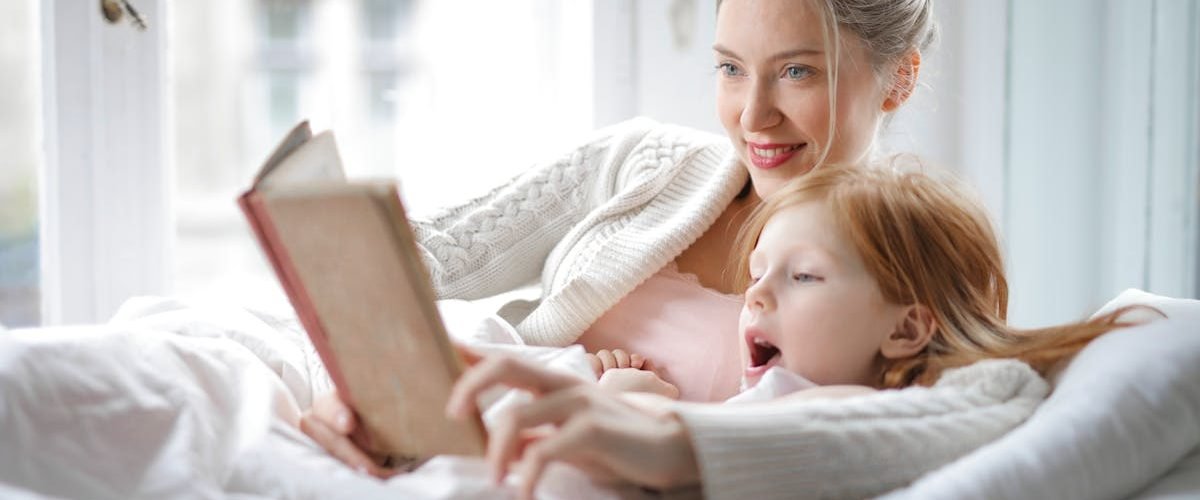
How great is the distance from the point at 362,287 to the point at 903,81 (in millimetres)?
1001

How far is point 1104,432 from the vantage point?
3.21 feet

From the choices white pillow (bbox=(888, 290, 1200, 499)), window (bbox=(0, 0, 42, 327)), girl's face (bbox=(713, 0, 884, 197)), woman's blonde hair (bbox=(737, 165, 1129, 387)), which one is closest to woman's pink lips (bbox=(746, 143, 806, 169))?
girl's face (bbox=(713, 0, 884, 197))

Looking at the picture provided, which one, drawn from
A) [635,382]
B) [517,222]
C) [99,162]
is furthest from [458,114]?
[635,382]

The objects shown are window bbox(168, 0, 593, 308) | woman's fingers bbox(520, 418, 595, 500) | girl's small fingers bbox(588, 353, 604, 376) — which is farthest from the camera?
window bbox(168, 0, 593, 308)

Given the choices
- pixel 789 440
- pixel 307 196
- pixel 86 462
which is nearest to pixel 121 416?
pixel 86 462

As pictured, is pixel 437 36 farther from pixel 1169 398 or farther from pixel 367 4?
pixel 1169 398

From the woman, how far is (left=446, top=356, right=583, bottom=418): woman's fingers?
588 millimetres

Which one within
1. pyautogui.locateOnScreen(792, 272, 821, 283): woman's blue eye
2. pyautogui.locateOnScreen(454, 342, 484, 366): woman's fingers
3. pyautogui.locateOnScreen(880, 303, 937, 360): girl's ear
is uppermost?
pyautogui.locateOnScreen(792, 272, 821, 283): woman's blue eye

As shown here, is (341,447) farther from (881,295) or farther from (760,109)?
(760,109)

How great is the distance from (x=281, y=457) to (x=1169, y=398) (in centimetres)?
75

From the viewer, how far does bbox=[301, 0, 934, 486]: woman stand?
152 centimetres

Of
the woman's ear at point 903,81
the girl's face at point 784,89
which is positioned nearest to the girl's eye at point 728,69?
the girl's face at point 784,89

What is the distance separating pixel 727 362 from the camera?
1502mm

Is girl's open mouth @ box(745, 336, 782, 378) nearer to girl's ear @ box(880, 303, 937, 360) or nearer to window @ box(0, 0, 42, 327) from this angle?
girl's ear @ box(880, 303, 937, 360)
